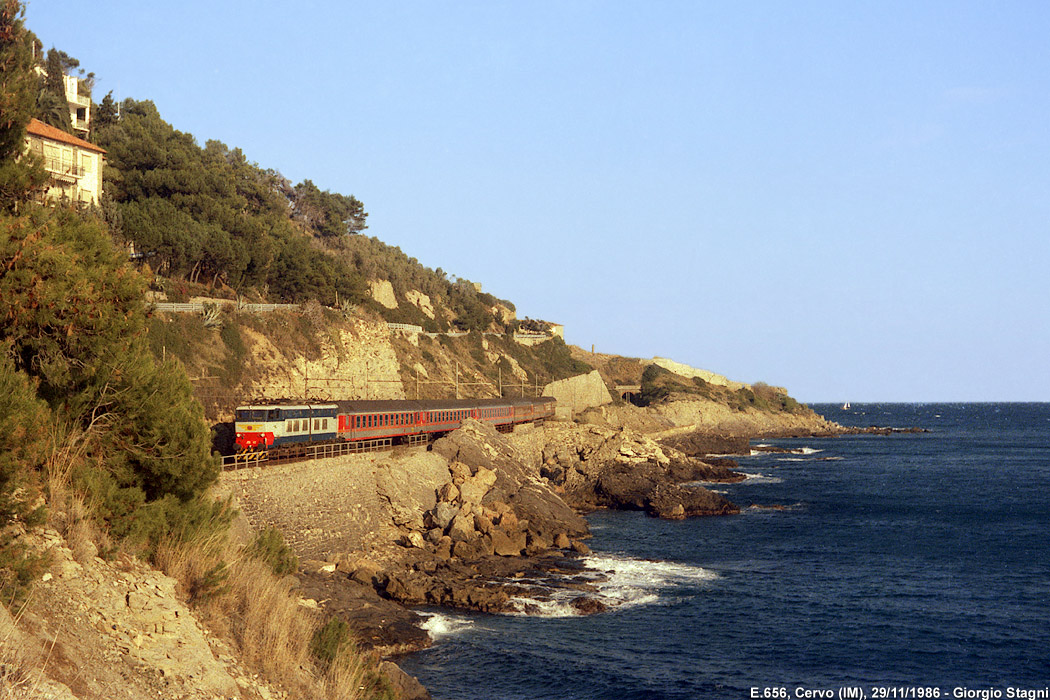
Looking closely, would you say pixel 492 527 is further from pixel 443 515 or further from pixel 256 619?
pixel 256 619

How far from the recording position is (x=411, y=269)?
343 feet

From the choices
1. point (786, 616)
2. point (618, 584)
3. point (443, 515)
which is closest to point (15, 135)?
point (443, 515)

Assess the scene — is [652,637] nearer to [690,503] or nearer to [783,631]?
[783,631]

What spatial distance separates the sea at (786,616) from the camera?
23594 mm

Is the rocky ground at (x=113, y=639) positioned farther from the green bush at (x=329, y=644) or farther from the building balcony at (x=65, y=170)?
the building balcony at (x=65, y=170)

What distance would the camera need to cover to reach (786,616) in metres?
30.5

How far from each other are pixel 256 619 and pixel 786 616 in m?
22.9

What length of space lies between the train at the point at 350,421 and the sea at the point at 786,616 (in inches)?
430

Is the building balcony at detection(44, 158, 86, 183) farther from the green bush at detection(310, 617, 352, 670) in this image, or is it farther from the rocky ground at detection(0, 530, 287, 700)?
the rocky ground at detection(0, 530, 287, 700)

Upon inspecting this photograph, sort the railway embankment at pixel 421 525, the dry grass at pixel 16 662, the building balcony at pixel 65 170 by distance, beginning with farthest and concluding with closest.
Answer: the building balcony at pixel 65 170 → the railway embankment at pixel 421 525 → the dry grass at pixel 16 662

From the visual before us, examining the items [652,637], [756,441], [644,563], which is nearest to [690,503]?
[644,563]

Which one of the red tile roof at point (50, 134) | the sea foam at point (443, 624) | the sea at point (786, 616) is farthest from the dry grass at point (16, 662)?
the red tile roof at point (50, 134)

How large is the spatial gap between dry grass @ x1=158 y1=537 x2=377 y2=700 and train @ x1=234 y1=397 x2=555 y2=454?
20862mm

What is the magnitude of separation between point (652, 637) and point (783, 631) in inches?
190
